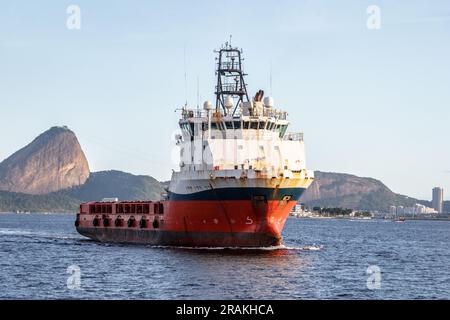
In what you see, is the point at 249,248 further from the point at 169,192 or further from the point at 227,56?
the point at 227,56

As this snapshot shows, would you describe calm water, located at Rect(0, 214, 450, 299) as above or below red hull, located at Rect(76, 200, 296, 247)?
below

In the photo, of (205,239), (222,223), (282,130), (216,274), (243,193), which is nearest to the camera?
(216,274)

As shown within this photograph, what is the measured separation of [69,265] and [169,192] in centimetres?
1481

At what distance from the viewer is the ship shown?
70500 millimetres

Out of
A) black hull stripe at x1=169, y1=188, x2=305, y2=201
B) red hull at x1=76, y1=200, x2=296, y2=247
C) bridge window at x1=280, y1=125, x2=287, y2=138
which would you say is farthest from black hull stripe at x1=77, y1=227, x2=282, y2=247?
bridge window at x1=280, y1=125, x2=287, y2=138

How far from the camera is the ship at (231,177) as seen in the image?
70.5m

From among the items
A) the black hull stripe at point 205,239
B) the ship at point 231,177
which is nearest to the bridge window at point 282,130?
the ship at point 231,177

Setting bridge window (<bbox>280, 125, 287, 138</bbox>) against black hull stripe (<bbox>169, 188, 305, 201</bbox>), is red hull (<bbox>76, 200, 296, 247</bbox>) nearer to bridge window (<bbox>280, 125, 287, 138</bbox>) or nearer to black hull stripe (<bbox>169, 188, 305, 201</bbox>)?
black hull stripe (<bbox>169, 188, 305, 201</bbox>)

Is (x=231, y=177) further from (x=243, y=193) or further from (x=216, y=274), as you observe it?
(x=216, y=274)

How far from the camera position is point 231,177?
2776 inches

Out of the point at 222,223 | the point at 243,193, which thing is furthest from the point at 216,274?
the point at 222,223

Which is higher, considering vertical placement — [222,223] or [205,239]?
[222,223]
